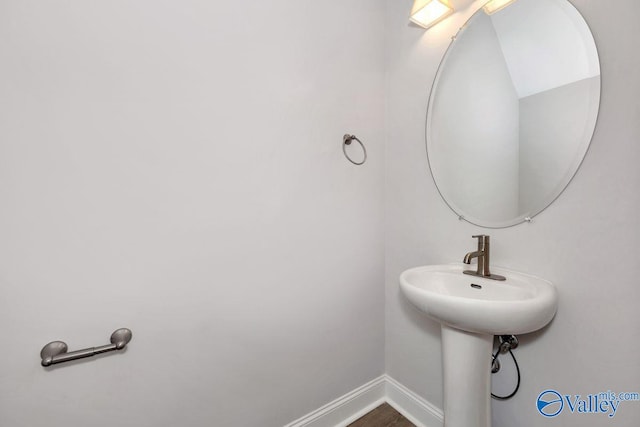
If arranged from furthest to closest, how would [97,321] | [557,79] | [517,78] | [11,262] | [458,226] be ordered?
[458,226]
[517,78]
[557,79]
[97,321]
[11,262]

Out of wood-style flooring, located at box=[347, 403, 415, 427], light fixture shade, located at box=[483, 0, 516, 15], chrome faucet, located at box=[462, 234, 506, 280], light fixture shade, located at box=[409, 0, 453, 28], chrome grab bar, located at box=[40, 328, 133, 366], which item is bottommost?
wood-style flooring, located at box=[347, 403, 415, 427]

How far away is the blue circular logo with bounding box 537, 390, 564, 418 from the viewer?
93 centimetres

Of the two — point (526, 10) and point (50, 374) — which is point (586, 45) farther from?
point (50, 374)

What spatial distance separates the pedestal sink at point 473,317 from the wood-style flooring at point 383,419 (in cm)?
47

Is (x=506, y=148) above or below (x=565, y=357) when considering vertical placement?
above

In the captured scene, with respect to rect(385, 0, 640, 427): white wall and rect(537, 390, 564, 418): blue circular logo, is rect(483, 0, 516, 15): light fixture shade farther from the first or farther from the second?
rect(537, 390, 564, 418): blue circular logo

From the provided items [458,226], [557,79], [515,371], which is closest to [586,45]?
[557,79]

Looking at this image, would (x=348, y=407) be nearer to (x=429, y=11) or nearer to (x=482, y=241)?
(x=482, y=241)

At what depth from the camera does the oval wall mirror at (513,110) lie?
35.5 inches

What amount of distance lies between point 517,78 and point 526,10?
25 centimetres

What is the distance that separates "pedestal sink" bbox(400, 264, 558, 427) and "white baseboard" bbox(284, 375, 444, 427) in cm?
38

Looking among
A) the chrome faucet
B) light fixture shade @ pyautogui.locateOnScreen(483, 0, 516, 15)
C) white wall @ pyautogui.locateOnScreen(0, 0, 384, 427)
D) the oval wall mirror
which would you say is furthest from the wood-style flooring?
light fixture shade @ pyautogui.locateOnScreen(483, 0, 516, 15)

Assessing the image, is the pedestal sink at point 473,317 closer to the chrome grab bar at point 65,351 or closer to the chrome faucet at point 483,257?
the chrome faucet at point 483,257

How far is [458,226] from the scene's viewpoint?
1.22 m
